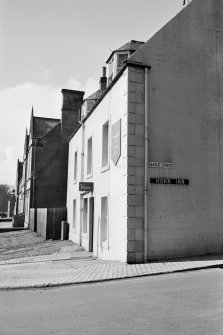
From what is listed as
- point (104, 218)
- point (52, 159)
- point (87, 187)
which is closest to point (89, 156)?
point (87, 187)

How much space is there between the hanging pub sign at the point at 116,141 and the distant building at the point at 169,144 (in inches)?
1.5

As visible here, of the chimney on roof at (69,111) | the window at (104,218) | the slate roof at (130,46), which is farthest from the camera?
the chimney on roof at (69,111)

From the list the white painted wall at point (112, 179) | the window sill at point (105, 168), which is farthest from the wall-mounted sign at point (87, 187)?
the window sill at point (105, 168)

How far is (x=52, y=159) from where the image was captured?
32.9m

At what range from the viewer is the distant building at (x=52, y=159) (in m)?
32.7

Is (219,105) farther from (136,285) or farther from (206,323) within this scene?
(206,323)

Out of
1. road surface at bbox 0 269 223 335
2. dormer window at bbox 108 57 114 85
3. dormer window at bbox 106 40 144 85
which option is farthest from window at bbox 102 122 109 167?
road surface at bbox 0 269 223 335

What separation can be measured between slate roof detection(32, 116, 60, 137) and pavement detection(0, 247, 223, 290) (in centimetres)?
2697

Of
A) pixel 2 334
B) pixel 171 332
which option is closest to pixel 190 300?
pixel 171 332

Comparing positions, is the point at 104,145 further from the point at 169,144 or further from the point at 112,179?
the point at 169,144

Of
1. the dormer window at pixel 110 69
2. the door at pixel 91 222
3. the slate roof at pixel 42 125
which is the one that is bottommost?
the door at pixel 91 222

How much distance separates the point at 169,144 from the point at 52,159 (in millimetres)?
21606

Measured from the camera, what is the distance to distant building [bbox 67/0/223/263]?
39.7 ft

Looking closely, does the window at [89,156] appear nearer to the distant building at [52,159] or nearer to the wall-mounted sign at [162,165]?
the wall-mounted sign at [162,165]
